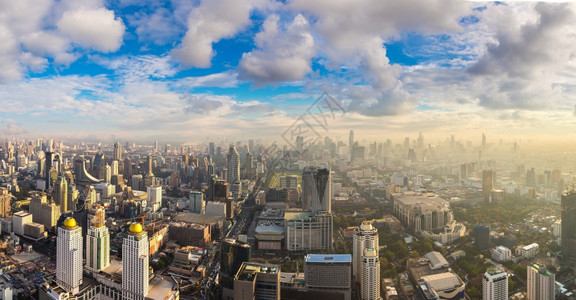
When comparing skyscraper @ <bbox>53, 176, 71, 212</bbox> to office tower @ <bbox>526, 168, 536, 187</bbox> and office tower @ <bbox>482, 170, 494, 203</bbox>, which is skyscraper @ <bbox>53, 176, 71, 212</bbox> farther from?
office tower @ <bbox>526, 168, 536, 187</bbox>

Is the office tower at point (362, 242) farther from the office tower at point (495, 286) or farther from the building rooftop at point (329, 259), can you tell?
the office tower at point (495, 286)

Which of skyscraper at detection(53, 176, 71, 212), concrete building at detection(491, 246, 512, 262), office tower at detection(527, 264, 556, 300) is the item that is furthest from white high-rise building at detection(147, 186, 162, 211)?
office tower at detection(527, 264, 556, 300)

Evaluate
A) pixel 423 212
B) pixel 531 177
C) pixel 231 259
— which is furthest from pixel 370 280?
pixel 531 177

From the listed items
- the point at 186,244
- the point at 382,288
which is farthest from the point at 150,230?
the point at 382,288

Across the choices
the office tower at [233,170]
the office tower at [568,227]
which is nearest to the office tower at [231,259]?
the office tower at [568,227]

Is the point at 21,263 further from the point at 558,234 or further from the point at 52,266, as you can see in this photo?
the point at 558,234

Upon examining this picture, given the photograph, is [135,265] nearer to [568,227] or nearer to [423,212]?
[423,212]
